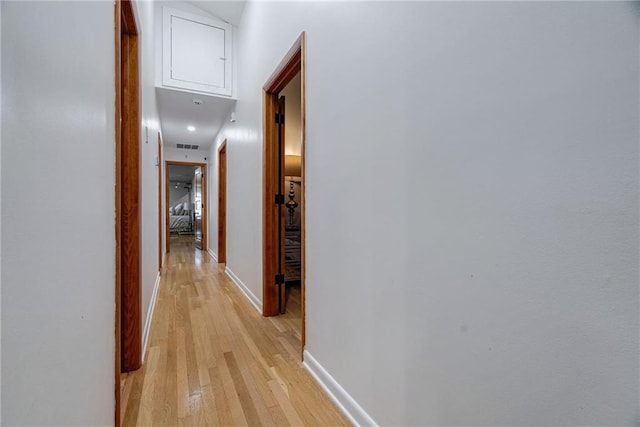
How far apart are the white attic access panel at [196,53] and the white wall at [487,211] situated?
257 centimetres

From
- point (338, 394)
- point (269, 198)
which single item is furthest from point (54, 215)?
point (269, 198)

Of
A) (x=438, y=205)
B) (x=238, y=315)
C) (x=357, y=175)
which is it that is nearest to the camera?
(x=438, y=205)

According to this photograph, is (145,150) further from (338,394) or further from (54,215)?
(338,394)

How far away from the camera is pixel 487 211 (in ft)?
2.51

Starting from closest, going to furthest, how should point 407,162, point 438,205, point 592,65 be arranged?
point 592,65 < point 438,205 < point 407,162

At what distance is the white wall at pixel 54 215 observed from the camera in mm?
426

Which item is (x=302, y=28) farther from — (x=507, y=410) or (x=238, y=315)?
(x=238, y=315)

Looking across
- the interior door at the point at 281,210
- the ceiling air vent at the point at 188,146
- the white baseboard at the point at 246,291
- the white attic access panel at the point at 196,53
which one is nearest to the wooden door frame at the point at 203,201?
the ceiling air vent at the point at 188,146

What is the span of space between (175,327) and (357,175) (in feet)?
6.82

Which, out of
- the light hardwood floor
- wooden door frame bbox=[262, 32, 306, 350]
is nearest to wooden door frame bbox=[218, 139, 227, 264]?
the light hardwood floor

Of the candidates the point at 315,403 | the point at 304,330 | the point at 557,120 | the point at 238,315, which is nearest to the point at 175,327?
the point at 238,315

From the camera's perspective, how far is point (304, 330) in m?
1.87

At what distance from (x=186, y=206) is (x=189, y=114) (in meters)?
9.43

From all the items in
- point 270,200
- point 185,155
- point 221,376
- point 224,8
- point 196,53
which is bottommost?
point 221,376
